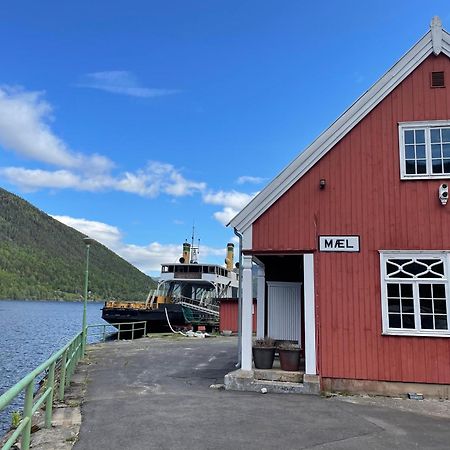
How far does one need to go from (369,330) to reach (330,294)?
1056 millimetres

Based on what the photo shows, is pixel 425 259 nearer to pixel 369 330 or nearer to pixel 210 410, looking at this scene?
pixel 369 330

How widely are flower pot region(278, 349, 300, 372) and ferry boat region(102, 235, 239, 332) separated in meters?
22.6

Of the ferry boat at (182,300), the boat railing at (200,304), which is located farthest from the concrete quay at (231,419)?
the boat railing at (200,304)

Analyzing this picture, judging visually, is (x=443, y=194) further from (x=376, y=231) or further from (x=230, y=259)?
(x=230, y=259)

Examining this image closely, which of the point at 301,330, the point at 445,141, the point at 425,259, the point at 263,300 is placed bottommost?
the point at 301,330

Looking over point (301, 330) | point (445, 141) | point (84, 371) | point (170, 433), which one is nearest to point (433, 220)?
point (445, 141)

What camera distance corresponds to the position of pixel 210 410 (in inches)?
309

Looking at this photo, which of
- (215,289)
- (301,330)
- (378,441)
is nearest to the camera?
(378,441)

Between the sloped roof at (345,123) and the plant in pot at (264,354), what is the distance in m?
2.64

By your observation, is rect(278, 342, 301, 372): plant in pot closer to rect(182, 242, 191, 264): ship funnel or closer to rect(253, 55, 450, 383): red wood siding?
rect(253, 55, 450, 383): red wood siding

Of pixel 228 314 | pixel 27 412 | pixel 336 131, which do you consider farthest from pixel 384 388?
pixel 228 314

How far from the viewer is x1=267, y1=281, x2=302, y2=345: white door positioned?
41.0ft

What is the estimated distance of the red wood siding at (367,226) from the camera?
940cm

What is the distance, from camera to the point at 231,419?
727 centimetres
